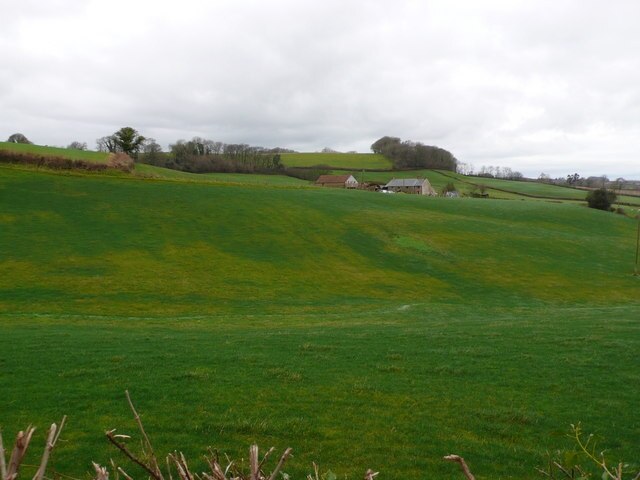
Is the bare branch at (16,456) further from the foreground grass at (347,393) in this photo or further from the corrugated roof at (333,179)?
the corrugated roof at (333,179)

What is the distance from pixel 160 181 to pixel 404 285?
34.4 metres

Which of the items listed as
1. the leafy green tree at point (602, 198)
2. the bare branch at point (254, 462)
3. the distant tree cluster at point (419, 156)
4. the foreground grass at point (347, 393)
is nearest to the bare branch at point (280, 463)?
the bare branch at point (254, 462)

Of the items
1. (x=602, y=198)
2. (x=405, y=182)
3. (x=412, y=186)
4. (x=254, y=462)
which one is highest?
(x=405, y=182)

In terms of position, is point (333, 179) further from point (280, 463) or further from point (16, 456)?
point (16, 456)

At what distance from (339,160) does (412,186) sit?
34079mm

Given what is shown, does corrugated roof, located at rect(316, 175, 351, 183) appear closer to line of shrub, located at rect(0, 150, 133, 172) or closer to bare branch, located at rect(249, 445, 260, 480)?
line of shrub, located at rect(0, 150, 133, 172)

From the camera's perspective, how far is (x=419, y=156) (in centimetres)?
12862

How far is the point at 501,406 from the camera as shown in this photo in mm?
9000

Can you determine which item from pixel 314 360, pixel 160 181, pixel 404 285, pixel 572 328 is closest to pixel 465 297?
pixel 404 285

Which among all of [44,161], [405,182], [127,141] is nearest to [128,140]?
[127,141]

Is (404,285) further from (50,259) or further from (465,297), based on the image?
(50,259)

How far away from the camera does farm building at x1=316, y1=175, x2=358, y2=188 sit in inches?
4057

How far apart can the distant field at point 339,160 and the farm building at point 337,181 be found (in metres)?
17.3

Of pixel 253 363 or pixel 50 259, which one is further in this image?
pixel 50 259
